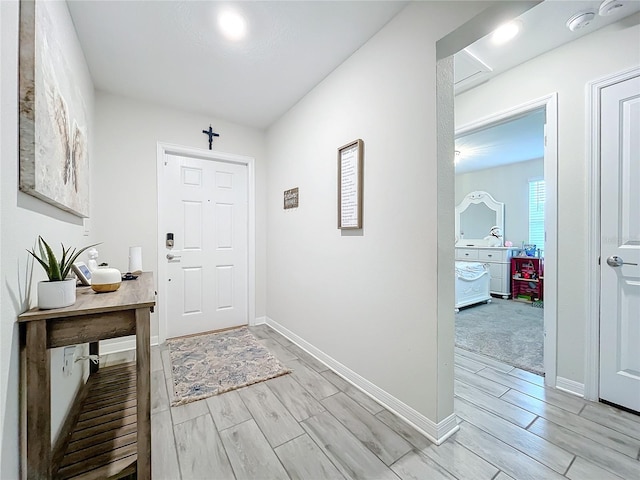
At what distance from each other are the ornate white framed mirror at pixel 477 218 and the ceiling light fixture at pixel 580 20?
159 inches

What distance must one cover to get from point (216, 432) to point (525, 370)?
2.30m

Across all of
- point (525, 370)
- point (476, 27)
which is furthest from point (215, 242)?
point (525, 370)

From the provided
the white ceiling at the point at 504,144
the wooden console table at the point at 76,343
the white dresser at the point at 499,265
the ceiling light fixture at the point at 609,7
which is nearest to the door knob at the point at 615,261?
the ceiling light fixture at the point at 609,7

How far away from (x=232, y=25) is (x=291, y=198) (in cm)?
146

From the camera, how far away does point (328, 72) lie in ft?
7.43

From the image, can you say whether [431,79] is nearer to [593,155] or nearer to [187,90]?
[593,155]

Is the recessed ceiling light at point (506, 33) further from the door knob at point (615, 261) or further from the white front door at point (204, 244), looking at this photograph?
the white front door at point (204, 244)

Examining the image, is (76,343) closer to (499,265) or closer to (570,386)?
(570,386)

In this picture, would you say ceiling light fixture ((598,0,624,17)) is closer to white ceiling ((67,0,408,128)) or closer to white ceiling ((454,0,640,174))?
white ceiling ((454,0,640,174))

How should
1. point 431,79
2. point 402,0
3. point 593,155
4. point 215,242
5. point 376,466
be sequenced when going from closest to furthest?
point 376,466 → point 431,79 → point 402,0 → point 593,155 → point 215,242

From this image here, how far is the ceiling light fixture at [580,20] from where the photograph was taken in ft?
5.32

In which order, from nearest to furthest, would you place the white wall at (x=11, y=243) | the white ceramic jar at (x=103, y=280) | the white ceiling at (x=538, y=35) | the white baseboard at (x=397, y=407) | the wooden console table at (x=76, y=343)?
the white wall at (x=11, y=243), the wooden console table at (x=76, y=343), the white ceramic jar at (x=103, y=280), the white baseboard at (x=397, y=407), the white ceiling at (x=538, y=35)

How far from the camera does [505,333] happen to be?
2.99m

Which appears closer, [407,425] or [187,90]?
[407,425]
